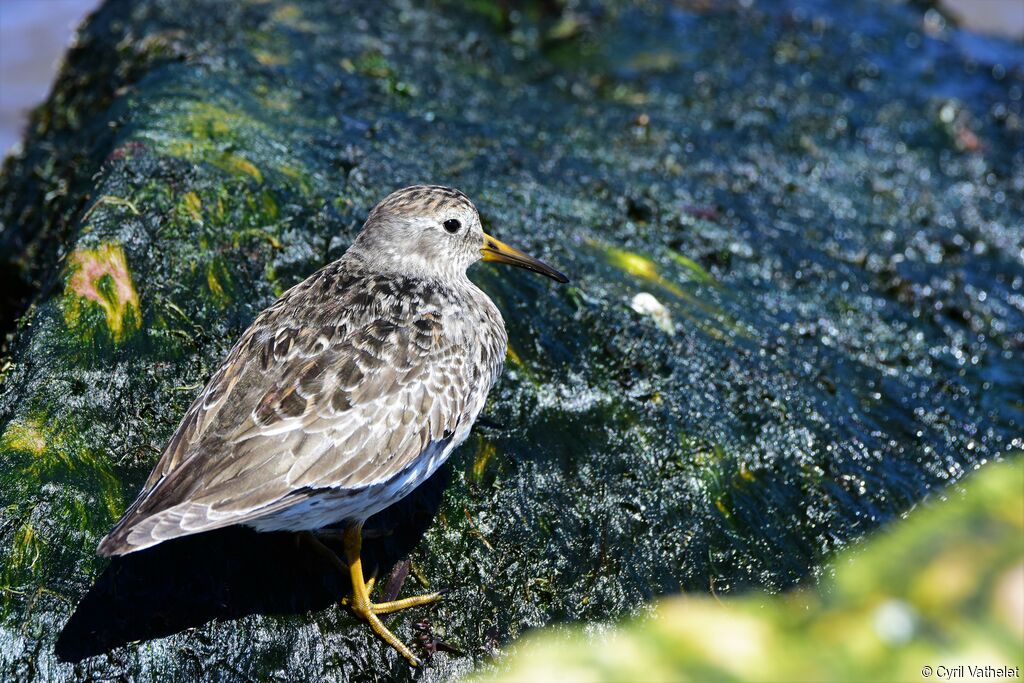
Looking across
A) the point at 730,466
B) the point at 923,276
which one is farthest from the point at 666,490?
the point at 923,276

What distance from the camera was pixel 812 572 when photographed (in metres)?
4.81

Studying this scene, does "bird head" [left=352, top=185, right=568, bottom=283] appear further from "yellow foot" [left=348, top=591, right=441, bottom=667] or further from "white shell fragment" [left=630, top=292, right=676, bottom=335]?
"yellow foot" [left=348, top=591, right=441, bottom=667]

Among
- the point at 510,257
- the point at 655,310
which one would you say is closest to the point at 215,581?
the point at 510,257

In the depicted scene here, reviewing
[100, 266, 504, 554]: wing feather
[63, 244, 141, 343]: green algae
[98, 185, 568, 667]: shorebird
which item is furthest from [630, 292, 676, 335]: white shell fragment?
[63, 244, 141, 343]: green algae

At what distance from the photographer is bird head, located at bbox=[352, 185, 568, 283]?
4.95m

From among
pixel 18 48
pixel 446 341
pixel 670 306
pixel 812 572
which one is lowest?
pixel 18 48

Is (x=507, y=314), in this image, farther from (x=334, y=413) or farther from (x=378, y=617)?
(x=378, y=617)

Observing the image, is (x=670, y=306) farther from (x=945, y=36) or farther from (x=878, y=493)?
(x=945, y=36)

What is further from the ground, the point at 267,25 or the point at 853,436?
the point at 267,25

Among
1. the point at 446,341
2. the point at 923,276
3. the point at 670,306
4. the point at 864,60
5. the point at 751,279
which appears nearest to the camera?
the point at 446,341

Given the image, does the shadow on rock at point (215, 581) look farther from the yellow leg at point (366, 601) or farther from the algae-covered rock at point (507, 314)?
the yellow leg at point (366, 601)

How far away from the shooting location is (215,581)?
4023mm

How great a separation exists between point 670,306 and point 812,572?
1.71 m

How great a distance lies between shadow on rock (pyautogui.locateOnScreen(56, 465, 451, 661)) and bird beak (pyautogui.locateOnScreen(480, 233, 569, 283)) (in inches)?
55.2
